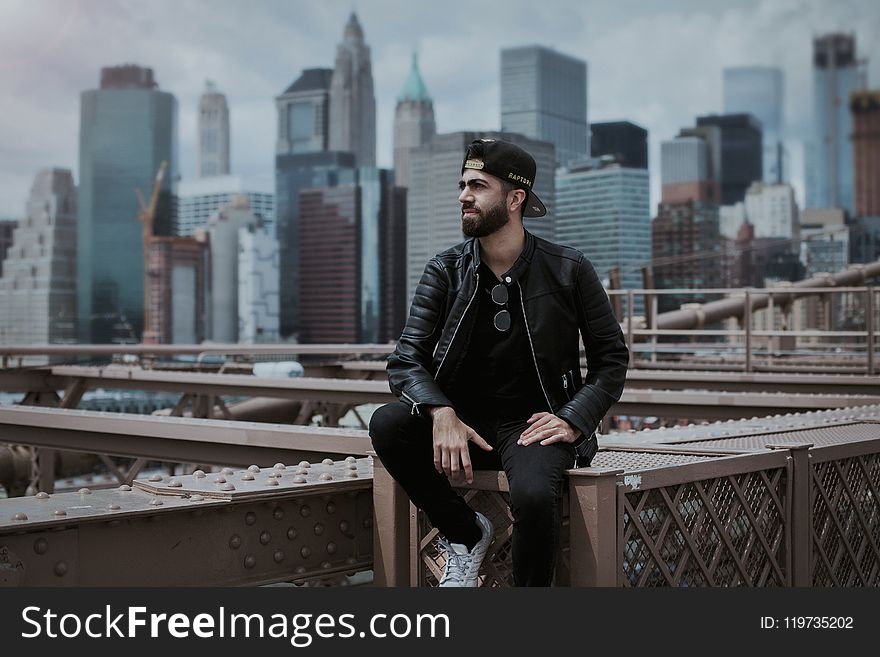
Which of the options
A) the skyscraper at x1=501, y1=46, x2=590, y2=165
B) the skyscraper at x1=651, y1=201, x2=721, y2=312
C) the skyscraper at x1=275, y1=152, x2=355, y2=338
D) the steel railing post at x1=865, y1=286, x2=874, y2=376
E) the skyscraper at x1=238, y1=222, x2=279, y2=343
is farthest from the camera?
the skyscraper at x1=275, y1=152, x2=355, y2=338

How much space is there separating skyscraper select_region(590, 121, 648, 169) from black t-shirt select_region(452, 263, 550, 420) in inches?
3573

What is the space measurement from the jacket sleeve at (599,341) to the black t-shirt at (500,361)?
17 cm

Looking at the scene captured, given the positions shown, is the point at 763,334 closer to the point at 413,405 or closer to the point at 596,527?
the point at 596,527

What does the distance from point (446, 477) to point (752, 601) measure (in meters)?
1.08

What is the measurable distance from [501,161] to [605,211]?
308 ft

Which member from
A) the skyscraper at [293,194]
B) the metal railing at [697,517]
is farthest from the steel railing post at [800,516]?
the skyscraper at [293,194]

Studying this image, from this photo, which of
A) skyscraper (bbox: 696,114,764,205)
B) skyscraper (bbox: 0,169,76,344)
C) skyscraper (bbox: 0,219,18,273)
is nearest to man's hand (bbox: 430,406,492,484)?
skyscraper (bbox: 696,114,764,205)

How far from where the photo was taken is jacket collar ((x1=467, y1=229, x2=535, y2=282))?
3771 mm

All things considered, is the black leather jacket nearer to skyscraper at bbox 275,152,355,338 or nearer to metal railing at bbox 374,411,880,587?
metal railing at bbox 374,411,880,587

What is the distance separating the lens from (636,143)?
315ft

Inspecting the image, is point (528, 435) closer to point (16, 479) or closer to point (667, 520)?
point (667, 520)

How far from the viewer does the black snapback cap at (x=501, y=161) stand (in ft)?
12.4

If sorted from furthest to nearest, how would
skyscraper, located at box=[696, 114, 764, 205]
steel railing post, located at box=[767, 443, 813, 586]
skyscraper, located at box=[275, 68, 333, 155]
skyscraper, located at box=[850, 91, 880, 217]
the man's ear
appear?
1. skyscraper, located at box=[275, 68, 333, 155]
2. skyscraper, located at box=[696, 114, 764, 205]
3. skyscraper, located at box=[850, 91, 880, 217]
4. steel railing post, located at box=[767, 443, 813, 586]
5. the man's ear

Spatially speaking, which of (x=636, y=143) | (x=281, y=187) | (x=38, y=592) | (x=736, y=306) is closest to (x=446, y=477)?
(x=38, y=592)
